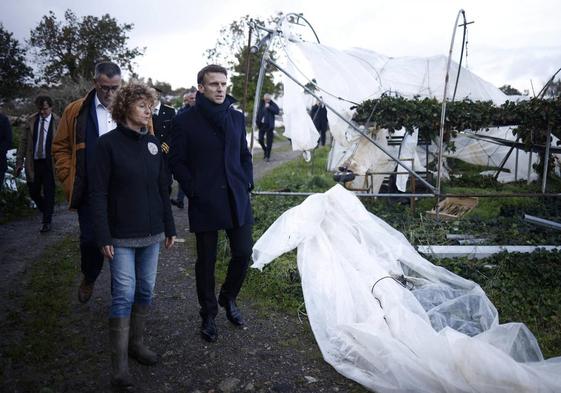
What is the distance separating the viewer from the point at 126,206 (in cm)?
272

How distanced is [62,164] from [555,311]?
4313mm

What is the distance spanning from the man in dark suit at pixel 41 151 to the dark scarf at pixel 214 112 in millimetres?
4170

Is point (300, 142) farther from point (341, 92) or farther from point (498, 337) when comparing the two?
point (498, 337)

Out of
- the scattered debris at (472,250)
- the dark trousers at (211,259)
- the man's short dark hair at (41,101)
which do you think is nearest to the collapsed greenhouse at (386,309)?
the scattered debris at (472,250)

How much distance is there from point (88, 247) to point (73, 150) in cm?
79

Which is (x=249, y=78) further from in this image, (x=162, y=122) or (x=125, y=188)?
(x=125, y=188)

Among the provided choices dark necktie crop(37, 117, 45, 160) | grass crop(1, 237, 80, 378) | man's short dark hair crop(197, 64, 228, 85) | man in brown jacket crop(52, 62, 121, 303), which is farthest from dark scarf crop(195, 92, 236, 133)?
dark necktie crop(37, 117, 45, 160)

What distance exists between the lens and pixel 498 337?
2801 mm

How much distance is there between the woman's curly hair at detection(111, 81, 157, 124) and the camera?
272 centimetres

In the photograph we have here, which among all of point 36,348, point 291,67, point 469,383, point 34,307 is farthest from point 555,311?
point 291,67

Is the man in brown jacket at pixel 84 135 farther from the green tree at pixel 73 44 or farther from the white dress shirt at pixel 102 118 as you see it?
the green tree at pixel 73 44

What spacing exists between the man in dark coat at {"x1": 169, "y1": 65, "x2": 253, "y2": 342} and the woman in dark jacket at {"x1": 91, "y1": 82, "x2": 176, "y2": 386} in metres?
0.37

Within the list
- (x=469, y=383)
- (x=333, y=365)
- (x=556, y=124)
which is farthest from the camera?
(x=556, y=124)

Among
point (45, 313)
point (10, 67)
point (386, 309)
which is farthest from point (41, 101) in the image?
point (10, 67)
